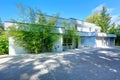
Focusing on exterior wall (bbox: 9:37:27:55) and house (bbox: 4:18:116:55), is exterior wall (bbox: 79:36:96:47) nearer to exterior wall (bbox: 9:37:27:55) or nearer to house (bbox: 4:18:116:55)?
house (bbox: 4:18:116:55)

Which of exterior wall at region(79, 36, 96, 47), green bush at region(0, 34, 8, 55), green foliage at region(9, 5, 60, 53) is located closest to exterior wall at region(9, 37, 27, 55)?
green foliage at region(9, 5, 60, 53)

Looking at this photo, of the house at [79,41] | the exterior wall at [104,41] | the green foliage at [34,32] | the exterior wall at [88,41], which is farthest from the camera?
the exterior wall at [104,41]

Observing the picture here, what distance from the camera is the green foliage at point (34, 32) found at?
12.1m

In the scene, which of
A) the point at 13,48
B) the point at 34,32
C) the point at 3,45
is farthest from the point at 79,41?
the point at 3,45

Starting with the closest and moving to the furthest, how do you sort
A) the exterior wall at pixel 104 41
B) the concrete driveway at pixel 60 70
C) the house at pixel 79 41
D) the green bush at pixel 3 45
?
the concrete driveway at pixel 60 70 → the house at pixel 79 41 → the green bush at pixel 3 45 → the exterior wall at pixel 104 41

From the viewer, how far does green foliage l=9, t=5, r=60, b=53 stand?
12117 millimetres

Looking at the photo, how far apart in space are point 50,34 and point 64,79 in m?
9.27

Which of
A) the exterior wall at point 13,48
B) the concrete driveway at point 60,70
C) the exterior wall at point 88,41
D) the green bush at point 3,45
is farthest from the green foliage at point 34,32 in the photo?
the exterior wall at point 88,41

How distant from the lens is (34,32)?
41.3ft

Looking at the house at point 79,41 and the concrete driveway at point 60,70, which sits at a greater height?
the house at point 79,41

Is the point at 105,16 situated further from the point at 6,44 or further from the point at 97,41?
the point at 6,44

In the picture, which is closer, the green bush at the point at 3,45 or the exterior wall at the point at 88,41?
the green bush at the point at 3,45

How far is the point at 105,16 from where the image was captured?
40.3m

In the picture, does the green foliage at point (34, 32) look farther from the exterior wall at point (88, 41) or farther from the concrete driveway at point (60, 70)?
the exterior wall at point (88, 41)
